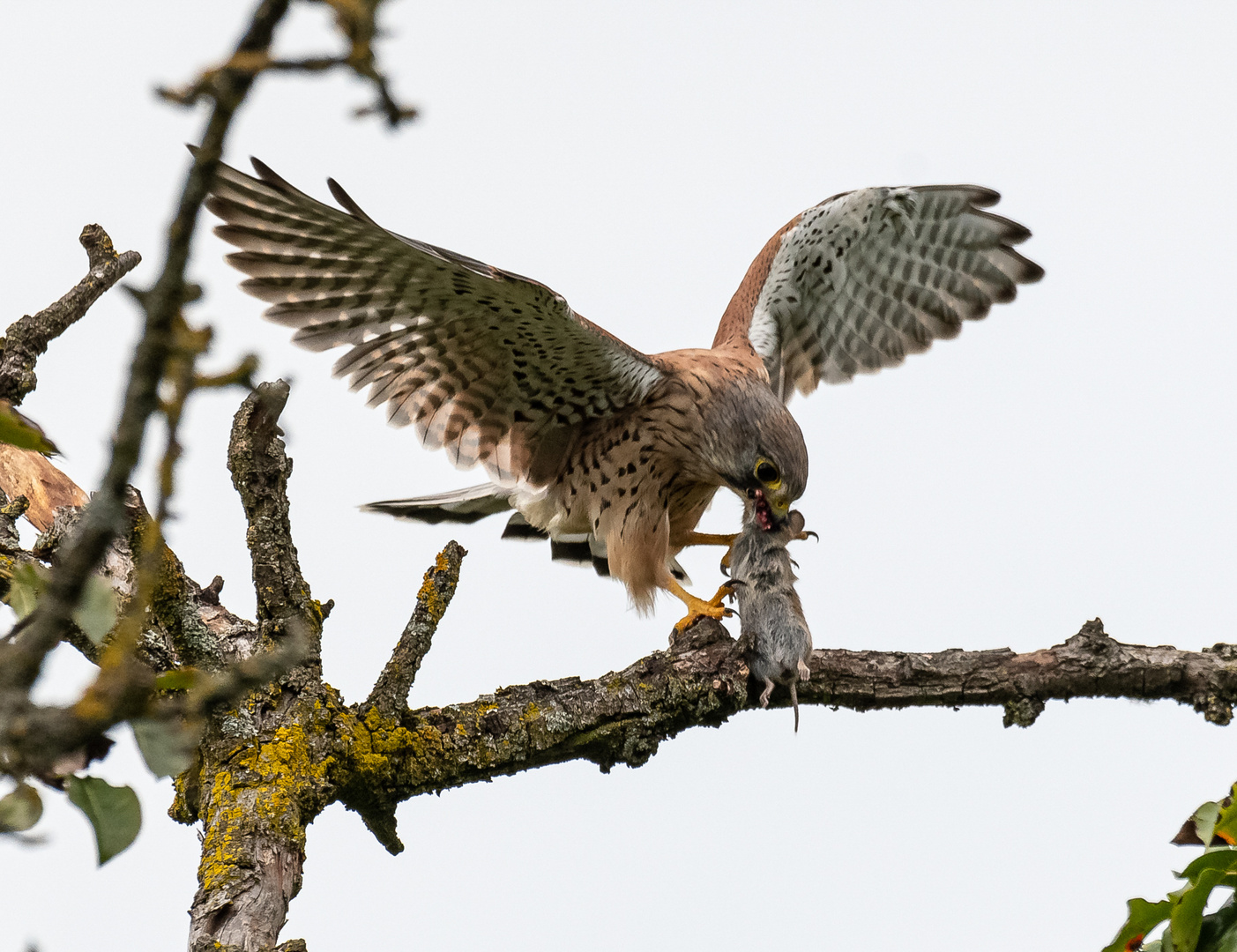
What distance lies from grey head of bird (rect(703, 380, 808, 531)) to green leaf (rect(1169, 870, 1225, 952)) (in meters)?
Answer: 2.60

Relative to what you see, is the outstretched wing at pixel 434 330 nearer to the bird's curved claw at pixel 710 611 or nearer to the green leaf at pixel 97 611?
the bird's curved claw at pixel 710 611

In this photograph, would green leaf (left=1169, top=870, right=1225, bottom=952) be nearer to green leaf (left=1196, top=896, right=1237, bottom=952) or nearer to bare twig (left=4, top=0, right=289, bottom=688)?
green leaf (left=1196, top=896, right=1237, bottom=952)

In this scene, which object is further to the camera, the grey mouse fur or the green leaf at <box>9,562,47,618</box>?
the grey mouse fur

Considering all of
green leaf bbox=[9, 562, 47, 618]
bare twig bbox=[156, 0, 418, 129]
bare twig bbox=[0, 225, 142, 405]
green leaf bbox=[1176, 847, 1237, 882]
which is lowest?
green leaf bbox=[1176, 847, 1237, 882]

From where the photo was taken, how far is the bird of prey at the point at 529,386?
14.0 feet

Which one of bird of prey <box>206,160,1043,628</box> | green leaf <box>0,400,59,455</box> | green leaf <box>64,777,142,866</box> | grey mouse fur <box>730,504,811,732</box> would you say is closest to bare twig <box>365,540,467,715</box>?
grey mouse fur <box>730,504,811,732</box>

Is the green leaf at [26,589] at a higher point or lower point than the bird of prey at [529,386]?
lower

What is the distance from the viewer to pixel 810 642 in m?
3.66

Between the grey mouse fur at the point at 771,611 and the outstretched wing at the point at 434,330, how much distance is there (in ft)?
2.93

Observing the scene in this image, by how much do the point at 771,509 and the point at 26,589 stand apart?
346cm

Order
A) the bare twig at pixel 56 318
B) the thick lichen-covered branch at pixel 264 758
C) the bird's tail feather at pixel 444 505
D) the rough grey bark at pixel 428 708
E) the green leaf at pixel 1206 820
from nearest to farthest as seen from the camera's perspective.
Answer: the green leaf at pixel 1206 820 < the thick lichen-covered branch at pixel 264 758 < the rough grey bark at pixel 428 708 < the bare twig at pixel 56 318 < the bird's tail feather at pixel 444 505

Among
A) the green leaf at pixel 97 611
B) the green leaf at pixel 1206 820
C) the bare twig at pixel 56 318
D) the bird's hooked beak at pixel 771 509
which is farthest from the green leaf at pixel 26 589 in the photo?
the bird's hooked beak at pixel 771 509

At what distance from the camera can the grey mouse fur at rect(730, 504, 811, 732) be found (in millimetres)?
3576

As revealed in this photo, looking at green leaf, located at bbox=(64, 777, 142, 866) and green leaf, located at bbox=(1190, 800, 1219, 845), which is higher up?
green leaf, located at bbox=(64, 777, 142, 866)
